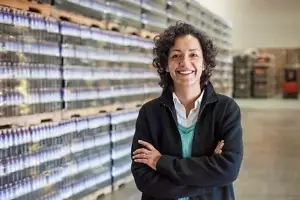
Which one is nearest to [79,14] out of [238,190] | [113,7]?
[113,7]

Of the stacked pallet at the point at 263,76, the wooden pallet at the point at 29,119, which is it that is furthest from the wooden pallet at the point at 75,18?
the stacked pallet at the point at 263,76

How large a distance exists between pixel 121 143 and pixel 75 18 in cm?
162

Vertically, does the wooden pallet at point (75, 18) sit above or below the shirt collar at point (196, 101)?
above

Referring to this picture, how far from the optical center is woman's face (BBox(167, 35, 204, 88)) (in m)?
1.85

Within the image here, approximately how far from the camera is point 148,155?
187cm

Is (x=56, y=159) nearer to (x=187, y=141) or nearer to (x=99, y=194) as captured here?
(x=99, y=194)

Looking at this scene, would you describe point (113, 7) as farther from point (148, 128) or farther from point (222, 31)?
point (222, 31)

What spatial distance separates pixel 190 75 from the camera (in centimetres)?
186

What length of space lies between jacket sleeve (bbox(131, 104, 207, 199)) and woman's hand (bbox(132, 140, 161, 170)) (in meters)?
0.03

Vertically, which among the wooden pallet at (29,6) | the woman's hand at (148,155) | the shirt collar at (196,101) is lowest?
the woman's hand at (148,155)

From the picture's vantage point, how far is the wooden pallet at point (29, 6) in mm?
3342

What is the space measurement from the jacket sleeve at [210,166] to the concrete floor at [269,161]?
10.5 feet

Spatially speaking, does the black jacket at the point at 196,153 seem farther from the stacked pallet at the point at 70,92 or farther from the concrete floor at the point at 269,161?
the concrete floor at the point at 269,161

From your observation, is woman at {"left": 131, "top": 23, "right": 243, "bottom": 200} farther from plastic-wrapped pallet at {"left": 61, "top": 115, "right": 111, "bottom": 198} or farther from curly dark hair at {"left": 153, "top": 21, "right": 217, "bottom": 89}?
plastic-wrapped pallet at {"left": 61, "top": 115, "right": 111, "bottom": 198}
